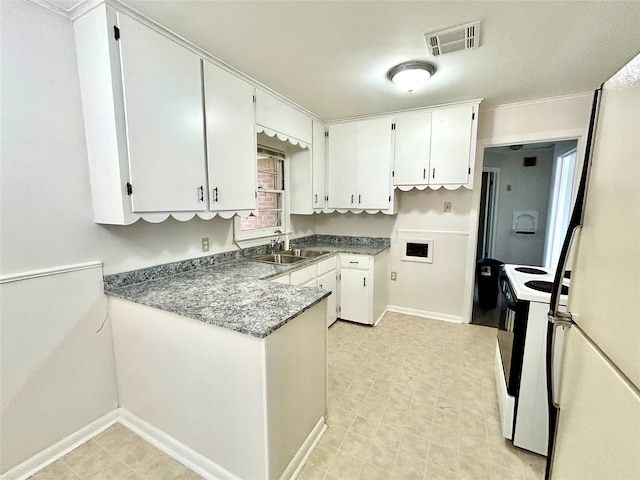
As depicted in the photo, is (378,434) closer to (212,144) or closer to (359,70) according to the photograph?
(212,144)

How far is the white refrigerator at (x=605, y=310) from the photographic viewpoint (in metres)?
0.56

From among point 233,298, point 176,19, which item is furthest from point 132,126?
point 233,298

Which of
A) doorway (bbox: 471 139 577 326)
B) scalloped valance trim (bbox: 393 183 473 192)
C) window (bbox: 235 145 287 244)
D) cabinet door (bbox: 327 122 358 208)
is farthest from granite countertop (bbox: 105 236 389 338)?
doorway (bbox: 471 139 577 326)

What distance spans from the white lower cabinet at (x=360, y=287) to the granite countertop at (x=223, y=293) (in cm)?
93

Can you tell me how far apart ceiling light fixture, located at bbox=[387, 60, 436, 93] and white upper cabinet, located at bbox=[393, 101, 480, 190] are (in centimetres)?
80

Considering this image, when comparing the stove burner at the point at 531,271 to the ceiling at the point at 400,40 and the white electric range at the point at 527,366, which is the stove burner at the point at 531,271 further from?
the ceiling at the point at 400,40

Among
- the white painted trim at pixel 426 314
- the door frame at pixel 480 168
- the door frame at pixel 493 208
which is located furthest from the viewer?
the door frame at pixel 493 208

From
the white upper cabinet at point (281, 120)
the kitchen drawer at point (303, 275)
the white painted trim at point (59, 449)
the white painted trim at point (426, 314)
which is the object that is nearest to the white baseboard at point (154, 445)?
the white painted trim at point (59, 449)

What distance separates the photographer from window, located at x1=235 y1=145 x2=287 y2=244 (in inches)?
117

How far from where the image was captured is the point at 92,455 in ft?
5.24

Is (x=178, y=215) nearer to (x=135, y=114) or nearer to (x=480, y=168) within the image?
(x=135, y=114)

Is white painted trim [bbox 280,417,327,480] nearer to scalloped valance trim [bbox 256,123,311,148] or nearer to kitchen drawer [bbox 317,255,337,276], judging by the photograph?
kitchen drawer [bbox 317,255,337,276]

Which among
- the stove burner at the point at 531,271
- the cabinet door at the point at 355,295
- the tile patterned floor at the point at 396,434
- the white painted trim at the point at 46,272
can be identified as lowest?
the tile patterned floor at the point at 396,434

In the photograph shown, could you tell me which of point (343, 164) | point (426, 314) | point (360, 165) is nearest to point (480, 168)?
point (360, 165)
